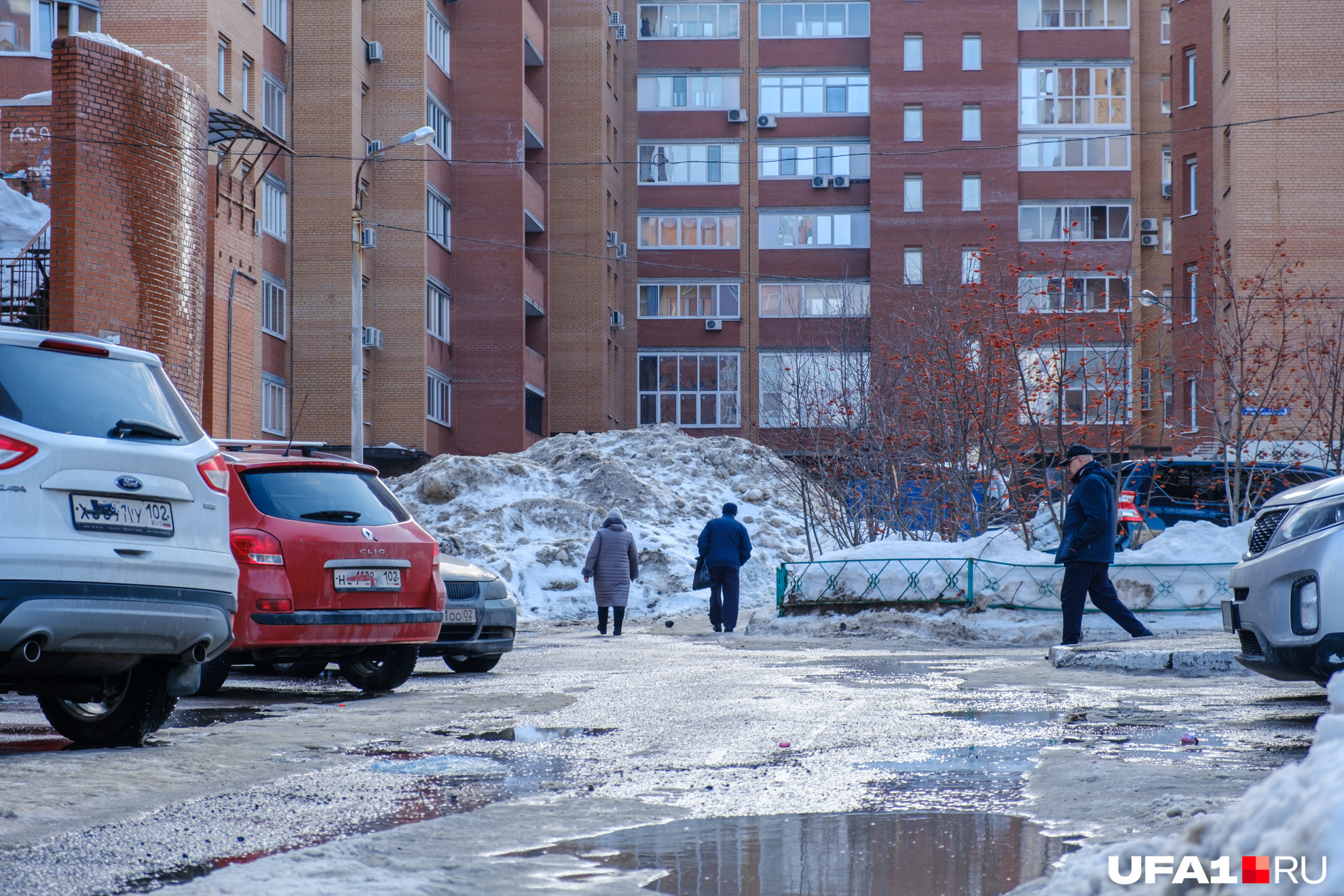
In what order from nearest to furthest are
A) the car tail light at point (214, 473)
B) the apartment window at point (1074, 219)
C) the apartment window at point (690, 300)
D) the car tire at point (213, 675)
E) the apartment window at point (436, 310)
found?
the car tail light at point (214, 473) → the car tire at point (213, 675) → the apartment window at point (436, 310) → the apartment window at point (1074, 219) → the apartment window at point (690, 300)

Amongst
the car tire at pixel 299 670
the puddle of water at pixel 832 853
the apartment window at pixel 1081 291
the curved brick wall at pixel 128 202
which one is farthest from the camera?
the apartment window at pixel 1081 291

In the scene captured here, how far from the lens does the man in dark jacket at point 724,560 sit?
808 inches

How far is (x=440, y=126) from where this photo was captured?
152ft

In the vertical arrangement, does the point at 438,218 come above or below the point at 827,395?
above

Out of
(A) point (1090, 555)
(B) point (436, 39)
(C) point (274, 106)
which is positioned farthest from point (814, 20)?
(A) point (1090, 555)

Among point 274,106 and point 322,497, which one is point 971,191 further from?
point 322,497

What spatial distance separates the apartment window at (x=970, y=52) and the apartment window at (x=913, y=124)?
231 cm

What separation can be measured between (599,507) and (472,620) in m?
20.6

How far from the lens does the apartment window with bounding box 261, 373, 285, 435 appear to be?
39.9m

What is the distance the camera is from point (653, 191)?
58656 millimetres

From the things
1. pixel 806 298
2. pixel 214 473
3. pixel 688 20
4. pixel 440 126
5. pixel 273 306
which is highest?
pixel 688 20

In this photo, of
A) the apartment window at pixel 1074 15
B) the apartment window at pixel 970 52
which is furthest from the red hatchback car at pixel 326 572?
the apartment window at pixel 1074 15

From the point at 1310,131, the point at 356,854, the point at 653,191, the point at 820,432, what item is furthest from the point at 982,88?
the point at 356,854

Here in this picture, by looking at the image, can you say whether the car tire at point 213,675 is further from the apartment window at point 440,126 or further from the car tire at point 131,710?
the apartment window at point 440,126
